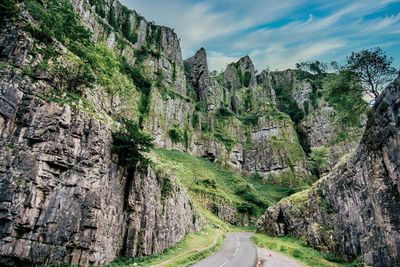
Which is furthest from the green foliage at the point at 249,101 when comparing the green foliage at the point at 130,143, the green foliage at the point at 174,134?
the green foliage at the point at 130,143

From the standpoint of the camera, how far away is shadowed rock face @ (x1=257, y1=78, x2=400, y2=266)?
11.0m

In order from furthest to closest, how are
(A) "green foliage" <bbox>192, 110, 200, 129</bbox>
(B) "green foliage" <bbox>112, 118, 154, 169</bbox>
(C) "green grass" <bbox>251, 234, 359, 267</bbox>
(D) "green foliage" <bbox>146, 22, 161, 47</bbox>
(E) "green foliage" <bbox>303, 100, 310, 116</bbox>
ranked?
(E) "green foliage" <bbox>303, 100, 310, 116</bbox>
(D) "green foliage" <bbox>146, 22, 161, 47</bbox>
(A) "green foliage" <bbox>192, 110, 200, 129</bbox>
(B) "green foliage" <bbox>112, 118, 154, 169</bbox>
(C) "green grass" <bbox>251, 234, 359, 267</bbox>

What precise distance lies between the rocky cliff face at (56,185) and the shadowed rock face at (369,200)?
15.4 metres

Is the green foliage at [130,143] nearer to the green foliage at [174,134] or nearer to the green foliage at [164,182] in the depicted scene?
the green foliage at [164,182]

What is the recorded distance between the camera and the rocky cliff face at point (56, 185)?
1202 cm

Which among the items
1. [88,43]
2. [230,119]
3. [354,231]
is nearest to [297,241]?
[354,231]

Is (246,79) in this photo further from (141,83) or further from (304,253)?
(304,253)

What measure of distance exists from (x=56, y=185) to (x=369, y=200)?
20.3m

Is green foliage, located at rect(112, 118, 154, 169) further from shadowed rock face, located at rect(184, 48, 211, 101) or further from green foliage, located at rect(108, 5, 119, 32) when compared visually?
shadowed rock face, located at rect(184, 48, 211, 101)

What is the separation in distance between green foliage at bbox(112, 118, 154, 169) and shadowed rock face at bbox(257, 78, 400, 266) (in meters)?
16.1

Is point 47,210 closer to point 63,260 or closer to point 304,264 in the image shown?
point 63,260

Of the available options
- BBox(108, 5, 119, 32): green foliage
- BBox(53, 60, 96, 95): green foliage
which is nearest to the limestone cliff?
BBox(53, 60, 96, 95): green foliage

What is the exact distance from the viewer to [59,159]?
14.0 m

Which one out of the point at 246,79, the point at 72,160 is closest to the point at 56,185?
the point at 72,160
